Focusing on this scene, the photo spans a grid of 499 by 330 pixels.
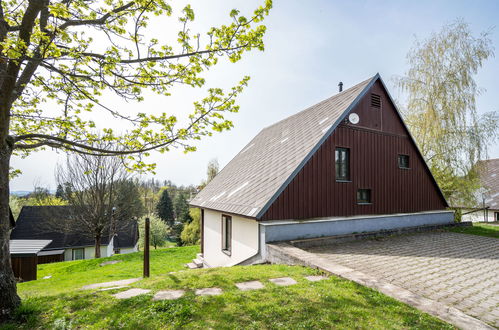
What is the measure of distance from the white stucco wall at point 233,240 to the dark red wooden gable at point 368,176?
0.99 meters

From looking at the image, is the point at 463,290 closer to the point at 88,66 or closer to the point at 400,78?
the point at 88,66

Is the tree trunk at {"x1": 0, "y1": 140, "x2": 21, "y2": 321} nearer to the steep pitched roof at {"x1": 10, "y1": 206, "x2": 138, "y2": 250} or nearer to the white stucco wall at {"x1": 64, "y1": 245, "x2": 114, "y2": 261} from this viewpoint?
the steep pitched roof at {"x1": 10, "y1": 206, "x2": 138, "y2": 250}

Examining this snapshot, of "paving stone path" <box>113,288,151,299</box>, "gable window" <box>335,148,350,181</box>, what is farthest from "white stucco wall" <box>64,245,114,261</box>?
"gable window" <box>335,148,350,181</box>

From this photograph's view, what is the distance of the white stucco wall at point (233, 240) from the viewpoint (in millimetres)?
7653

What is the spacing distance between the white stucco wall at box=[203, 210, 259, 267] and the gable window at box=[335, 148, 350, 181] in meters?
3.82

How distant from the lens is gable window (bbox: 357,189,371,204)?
9.33 metres

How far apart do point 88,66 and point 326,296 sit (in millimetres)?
5471

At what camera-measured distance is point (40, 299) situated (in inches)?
166

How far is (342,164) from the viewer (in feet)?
29.9

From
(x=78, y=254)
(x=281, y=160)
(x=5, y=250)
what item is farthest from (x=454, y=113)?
(x=78, y=254)

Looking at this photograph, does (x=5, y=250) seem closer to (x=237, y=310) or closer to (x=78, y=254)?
(x=237, y=310)

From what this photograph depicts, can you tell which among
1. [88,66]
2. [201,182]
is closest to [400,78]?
[88,66]

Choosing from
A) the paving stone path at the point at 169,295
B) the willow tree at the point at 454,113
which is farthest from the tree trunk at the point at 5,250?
the willow tree at the point at 454,113

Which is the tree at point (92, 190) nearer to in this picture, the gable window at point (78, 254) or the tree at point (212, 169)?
the gable window at point (78, 254)
